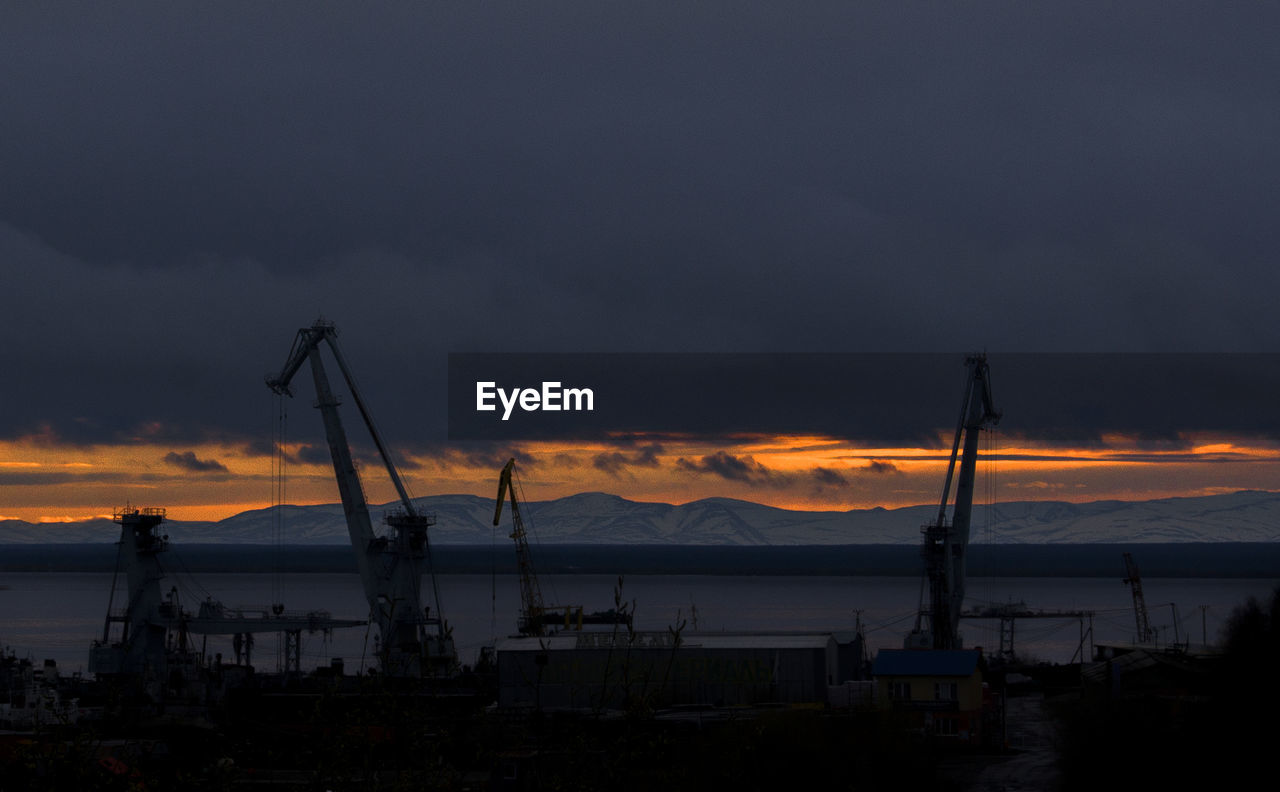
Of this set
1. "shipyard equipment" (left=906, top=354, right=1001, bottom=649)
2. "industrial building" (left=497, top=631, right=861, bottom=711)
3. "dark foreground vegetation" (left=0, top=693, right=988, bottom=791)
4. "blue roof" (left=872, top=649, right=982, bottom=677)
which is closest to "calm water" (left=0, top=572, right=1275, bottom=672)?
"shipyard equipment" (left=906, top=354, right=1001, bottom=649)

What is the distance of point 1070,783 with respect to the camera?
1305 inches

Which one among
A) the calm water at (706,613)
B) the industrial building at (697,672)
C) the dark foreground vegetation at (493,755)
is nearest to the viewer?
the dark foreground vegetation at (493,755)

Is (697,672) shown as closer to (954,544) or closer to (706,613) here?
(954,544)

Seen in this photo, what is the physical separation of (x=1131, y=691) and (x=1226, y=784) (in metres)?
16.1

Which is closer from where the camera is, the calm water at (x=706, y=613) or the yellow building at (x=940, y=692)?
the yellow building at (x=940, y=692)

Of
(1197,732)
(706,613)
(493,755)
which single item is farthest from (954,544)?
(706,613)

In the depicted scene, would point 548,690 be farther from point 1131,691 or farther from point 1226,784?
point 1226,784

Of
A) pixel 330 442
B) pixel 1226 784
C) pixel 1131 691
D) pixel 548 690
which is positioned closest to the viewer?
pixel 1226 784

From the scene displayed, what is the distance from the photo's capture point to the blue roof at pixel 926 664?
4538cm

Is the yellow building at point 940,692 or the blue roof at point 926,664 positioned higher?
the blue roof at point 926,664

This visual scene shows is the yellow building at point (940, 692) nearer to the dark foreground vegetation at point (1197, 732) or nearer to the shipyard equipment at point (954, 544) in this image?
the dark foreground vegetation at point (1197, 732)

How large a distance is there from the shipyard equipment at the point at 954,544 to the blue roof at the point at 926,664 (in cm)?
1955

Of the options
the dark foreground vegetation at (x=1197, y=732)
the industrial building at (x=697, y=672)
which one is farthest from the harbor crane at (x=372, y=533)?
the dark foreground vegetation at (x=1197, y=732)

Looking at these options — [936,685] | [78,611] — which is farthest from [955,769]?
[78,611]
